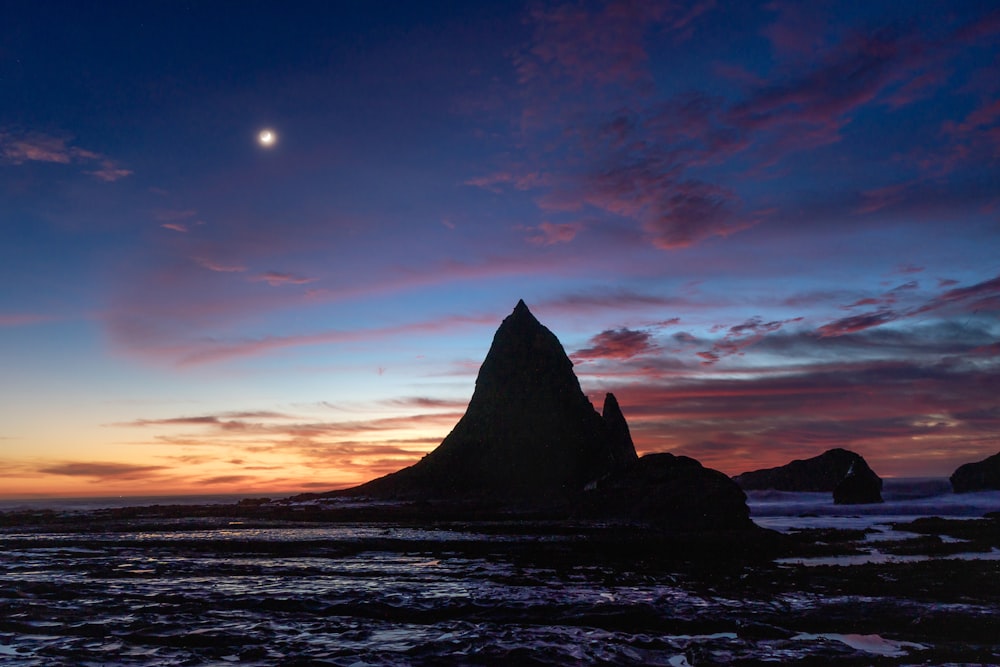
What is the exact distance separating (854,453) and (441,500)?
77.5 metres

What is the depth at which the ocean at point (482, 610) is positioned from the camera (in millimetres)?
14656

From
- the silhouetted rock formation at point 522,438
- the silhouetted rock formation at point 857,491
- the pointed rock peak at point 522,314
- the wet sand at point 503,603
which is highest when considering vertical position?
the pointed rock peak at point 522,314

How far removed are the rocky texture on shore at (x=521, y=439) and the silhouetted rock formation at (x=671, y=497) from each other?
858 inches

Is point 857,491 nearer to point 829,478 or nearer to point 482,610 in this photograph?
point 829,478

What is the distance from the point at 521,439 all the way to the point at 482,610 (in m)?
90.7

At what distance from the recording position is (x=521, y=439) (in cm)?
10969

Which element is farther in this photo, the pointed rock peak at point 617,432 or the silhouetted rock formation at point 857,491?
the pointed rock peak at point 617,432

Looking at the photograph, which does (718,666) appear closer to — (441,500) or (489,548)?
(489,548)

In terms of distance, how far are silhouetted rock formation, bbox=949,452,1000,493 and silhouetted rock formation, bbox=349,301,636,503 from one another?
183 ft

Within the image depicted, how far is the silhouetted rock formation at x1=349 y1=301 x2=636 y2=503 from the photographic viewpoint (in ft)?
346

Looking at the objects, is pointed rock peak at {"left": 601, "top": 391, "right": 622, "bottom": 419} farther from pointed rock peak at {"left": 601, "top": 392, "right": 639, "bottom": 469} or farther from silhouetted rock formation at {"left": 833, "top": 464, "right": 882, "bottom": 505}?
silhouetted rock formation at {"left": 833, "top": 464, "right": 882, "bottom": 505}

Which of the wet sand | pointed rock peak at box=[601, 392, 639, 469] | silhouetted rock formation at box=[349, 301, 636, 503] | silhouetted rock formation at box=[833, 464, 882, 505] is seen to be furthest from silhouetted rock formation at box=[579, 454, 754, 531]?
silhouetted rock formation at box=[833, 464, 882, 505]

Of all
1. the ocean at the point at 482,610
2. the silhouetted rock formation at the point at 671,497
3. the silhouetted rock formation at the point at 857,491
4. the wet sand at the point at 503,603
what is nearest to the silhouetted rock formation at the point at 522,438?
the silhouetted rock formation at the point at 671,497

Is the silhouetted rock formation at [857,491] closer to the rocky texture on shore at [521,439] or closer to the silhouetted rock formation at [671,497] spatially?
the rocky texture on shore at [521,439]
